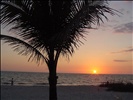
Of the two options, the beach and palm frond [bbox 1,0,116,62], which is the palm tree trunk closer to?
palm frond [bbox 1,0,116,62]

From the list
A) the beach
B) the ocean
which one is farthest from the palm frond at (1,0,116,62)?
the ocean

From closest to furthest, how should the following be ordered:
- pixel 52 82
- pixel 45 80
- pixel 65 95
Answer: pixel 52 82
pixel 65 95
pixel 45 80

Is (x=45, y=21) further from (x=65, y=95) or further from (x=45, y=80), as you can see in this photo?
(x=45, y=80)

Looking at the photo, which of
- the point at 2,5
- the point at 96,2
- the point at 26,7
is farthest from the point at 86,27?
the point at 2,5

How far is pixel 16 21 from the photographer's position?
27.7 feet

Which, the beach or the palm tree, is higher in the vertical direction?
the palm tree

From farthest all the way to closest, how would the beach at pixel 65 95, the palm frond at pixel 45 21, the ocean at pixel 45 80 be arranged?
the ocean at pixel 45 80, the beach at pixel 65 95, the palm frond at pixel 45 21

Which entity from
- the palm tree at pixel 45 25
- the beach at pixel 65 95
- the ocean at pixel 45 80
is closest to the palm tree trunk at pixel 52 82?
the palm tree at pixel 45 25

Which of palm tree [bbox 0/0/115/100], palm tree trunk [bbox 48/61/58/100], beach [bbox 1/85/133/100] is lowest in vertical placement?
beach [bbox 1/85/133/100]

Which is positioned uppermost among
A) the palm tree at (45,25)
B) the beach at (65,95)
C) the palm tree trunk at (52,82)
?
the palm tree at (45,25)

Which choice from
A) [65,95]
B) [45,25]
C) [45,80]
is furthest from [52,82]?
[45,80]

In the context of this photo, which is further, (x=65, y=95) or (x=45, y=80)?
(x=45, y=80)

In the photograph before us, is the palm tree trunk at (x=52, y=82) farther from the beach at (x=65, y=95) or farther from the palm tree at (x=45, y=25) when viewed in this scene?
the beach at (x=65, y=95)

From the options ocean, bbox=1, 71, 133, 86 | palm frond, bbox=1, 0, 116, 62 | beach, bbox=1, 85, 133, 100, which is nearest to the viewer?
palm frond, bbox=1, 0, 116, 62
